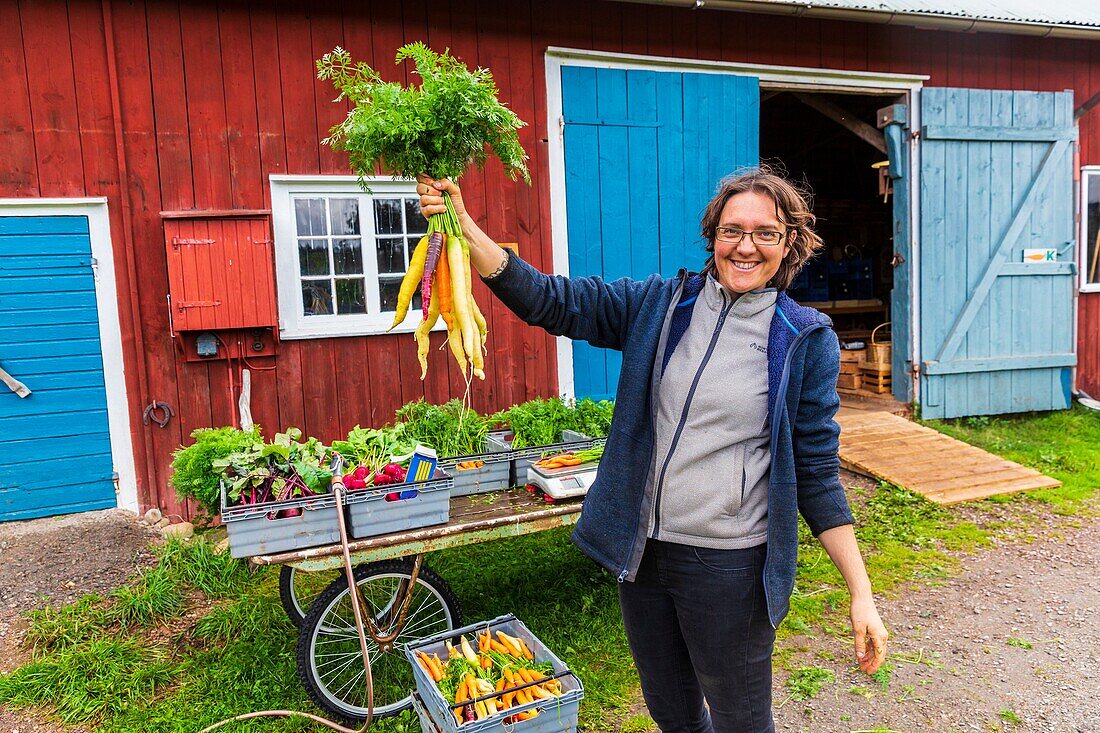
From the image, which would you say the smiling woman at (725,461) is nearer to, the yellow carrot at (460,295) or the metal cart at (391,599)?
the yellow carrot at (460,295)

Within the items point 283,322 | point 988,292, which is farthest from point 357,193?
point 988,292

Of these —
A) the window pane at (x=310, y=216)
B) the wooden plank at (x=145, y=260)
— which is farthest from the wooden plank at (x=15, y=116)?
the window pane at (x=310, y=216)

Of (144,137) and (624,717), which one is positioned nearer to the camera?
(624,717)

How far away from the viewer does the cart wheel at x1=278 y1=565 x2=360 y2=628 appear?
389 cm

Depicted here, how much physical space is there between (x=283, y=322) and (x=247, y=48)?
6.44 feet

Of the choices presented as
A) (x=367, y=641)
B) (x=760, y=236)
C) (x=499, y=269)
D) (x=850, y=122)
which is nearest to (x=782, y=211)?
(x=760, y=236)

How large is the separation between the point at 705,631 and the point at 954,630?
271 cm

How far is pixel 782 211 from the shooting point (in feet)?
6.96

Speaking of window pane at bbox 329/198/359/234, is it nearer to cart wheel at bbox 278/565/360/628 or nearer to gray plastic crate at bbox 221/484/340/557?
cart wheel at bbox 278/565/360/628

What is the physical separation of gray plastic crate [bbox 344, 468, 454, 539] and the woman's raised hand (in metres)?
1.27

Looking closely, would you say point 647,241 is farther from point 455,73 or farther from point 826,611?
point 455,73

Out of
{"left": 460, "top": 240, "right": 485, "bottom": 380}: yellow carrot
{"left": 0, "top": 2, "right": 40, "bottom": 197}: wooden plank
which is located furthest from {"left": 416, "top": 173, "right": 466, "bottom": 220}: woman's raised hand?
{"left": 0, "top": 2, "right": 40, "bottom": 197}: wooden plank

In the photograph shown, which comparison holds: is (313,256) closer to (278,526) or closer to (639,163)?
(639,163)

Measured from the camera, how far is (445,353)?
6.14m
